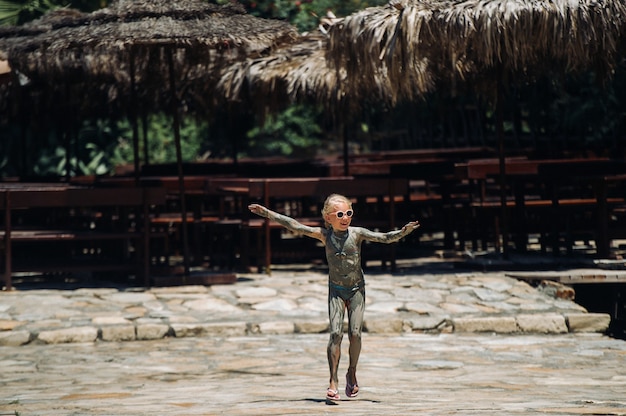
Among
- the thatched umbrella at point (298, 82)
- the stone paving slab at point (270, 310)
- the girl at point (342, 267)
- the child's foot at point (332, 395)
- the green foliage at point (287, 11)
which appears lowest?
the child's foot at point (332, 395)

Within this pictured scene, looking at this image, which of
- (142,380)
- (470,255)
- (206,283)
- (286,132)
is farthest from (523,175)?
(286,132)

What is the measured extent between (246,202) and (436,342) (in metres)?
3.85

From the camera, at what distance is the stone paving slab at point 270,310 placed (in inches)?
386

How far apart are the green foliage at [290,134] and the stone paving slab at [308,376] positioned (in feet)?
56.6

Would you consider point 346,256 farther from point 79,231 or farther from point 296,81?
point 296,81

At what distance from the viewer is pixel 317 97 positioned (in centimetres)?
1487

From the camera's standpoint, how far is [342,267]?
6727 mm

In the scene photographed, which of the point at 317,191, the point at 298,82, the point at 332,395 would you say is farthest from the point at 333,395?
the point at 298,82

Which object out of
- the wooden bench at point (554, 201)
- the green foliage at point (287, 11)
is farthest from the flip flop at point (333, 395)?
the green foliage at point (287, 11)

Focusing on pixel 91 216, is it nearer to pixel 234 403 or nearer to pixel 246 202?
pixel 246 202

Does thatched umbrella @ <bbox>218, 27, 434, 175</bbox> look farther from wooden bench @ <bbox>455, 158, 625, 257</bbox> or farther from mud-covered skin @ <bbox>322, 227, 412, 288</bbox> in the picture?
mud-covered skin @ <bbox>322, 227, 412, 288</bbox>

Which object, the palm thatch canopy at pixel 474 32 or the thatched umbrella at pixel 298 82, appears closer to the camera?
the palm thatch canopy at pixel 474 32

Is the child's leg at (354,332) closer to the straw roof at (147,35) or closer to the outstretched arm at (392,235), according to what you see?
the outstretched arm at (392,235)

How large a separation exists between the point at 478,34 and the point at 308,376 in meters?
5.36
